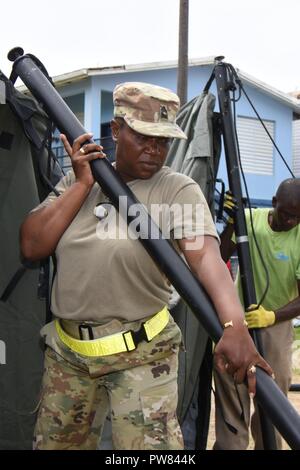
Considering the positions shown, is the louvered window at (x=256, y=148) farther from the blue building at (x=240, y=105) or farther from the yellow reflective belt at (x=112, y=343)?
the yellow reflective belt at (x=112, y=343)

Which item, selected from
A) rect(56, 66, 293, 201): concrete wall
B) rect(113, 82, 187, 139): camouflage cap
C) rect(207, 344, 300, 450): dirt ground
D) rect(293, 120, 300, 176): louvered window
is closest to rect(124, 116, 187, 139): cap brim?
rect(113, 82, 187, 139): camouflage cap

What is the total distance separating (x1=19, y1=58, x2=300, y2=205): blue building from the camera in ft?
50.3

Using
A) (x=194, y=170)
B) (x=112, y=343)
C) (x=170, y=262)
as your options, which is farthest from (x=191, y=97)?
(x=170, y=262)

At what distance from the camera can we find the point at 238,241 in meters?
3.47

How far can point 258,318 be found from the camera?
346 centimetres

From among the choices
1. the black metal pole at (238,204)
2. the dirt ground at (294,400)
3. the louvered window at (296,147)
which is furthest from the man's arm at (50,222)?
the louvered window at (296,147)

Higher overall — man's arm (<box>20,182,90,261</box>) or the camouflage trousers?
man's arm (<box>20,182,90,261</box>)

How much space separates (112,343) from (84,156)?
61 centimetres

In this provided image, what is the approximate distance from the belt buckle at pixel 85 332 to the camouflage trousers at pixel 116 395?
0.06 metres

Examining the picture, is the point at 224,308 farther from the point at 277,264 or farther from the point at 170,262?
the point at 277,264

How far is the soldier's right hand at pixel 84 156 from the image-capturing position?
2.18 m

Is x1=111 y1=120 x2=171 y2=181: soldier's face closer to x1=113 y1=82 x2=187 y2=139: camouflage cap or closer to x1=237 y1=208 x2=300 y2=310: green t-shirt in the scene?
x1=113 y1=82 x2=187 y2=139: camouflage cap

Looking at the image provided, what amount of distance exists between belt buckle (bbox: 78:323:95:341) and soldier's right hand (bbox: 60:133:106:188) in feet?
1.51

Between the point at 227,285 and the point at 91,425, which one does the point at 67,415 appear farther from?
the point at 227,285
